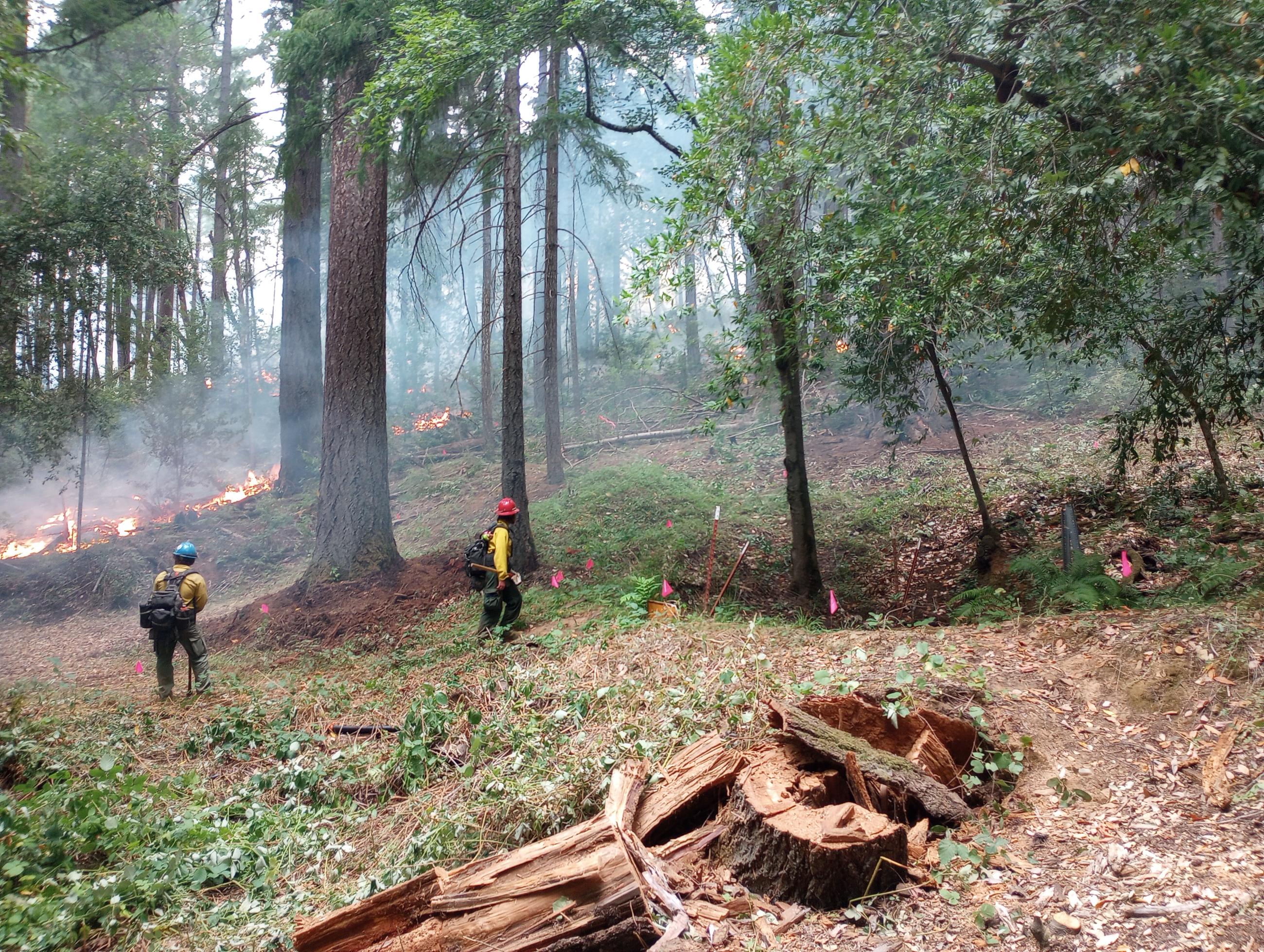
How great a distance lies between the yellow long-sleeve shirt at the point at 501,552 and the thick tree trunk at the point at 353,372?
3.86m

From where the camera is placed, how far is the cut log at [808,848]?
330 cm

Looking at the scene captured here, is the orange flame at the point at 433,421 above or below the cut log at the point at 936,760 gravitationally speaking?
above

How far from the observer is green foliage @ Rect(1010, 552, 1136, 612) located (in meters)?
6.91

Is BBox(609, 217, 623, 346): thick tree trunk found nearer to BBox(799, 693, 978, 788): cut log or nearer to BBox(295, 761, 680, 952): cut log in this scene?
BBox(799, 693, 978, 788): cut log

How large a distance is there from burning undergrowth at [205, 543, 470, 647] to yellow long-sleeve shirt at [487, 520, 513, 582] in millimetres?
2031

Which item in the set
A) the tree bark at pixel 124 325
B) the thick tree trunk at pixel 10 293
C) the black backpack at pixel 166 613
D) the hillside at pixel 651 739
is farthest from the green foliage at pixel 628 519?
the thick tree trunk at pixel 10 293

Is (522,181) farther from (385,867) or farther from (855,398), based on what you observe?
(385,867)

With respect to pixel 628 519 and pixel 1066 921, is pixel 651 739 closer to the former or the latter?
pixel 1066 921

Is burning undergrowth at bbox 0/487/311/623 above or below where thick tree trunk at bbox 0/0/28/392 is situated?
below

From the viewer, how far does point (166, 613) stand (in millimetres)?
7691

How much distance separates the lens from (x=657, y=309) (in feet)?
120

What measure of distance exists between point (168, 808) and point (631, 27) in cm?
984

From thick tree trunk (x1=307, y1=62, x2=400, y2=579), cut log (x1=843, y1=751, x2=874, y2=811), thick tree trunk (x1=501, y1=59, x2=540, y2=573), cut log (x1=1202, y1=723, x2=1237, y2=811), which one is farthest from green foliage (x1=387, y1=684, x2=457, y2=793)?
thick tree trunk (x1=307, y1=62, x2=400, y2=579)

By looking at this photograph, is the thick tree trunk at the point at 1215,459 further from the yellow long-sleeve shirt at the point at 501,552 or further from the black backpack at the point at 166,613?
the black backpack at the point at 166,613
